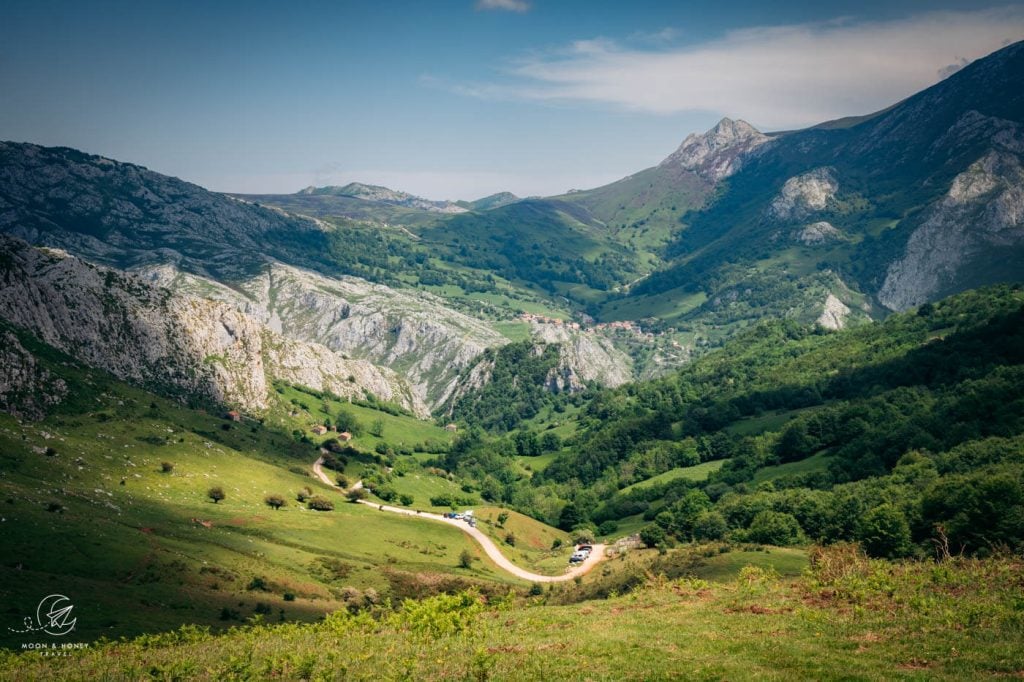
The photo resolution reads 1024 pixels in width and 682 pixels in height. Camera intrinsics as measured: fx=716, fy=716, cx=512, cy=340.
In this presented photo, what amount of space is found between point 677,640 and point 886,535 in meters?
51.7

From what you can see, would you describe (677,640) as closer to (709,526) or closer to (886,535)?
(886,535)

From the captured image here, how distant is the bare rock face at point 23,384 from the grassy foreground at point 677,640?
104 metres

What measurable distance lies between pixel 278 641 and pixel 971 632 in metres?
42.6

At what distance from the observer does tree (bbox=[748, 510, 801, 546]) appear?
113 metres

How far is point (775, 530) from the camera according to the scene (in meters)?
116

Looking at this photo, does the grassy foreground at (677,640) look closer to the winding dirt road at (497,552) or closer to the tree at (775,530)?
the tree at (775,530)

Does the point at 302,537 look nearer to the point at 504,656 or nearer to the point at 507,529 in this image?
the point at 507,529

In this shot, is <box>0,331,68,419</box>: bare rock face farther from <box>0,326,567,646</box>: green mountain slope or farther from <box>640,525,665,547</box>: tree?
<box>640,525,665,547</box>: tree

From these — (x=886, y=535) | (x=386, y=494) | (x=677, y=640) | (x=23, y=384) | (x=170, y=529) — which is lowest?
(x=386, y=494)

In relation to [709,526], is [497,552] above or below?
below

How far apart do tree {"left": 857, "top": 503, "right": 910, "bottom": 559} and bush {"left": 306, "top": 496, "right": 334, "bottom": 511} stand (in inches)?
4070

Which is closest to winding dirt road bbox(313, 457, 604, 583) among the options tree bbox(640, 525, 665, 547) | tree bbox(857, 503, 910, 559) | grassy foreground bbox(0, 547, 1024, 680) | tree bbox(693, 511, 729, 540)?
tree bbox(640, 525, 665, 547)

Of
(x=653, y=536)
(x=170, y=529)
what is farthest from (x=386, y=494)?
(x=170, y=529)

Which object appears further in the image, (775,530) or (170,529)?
(775,530)
